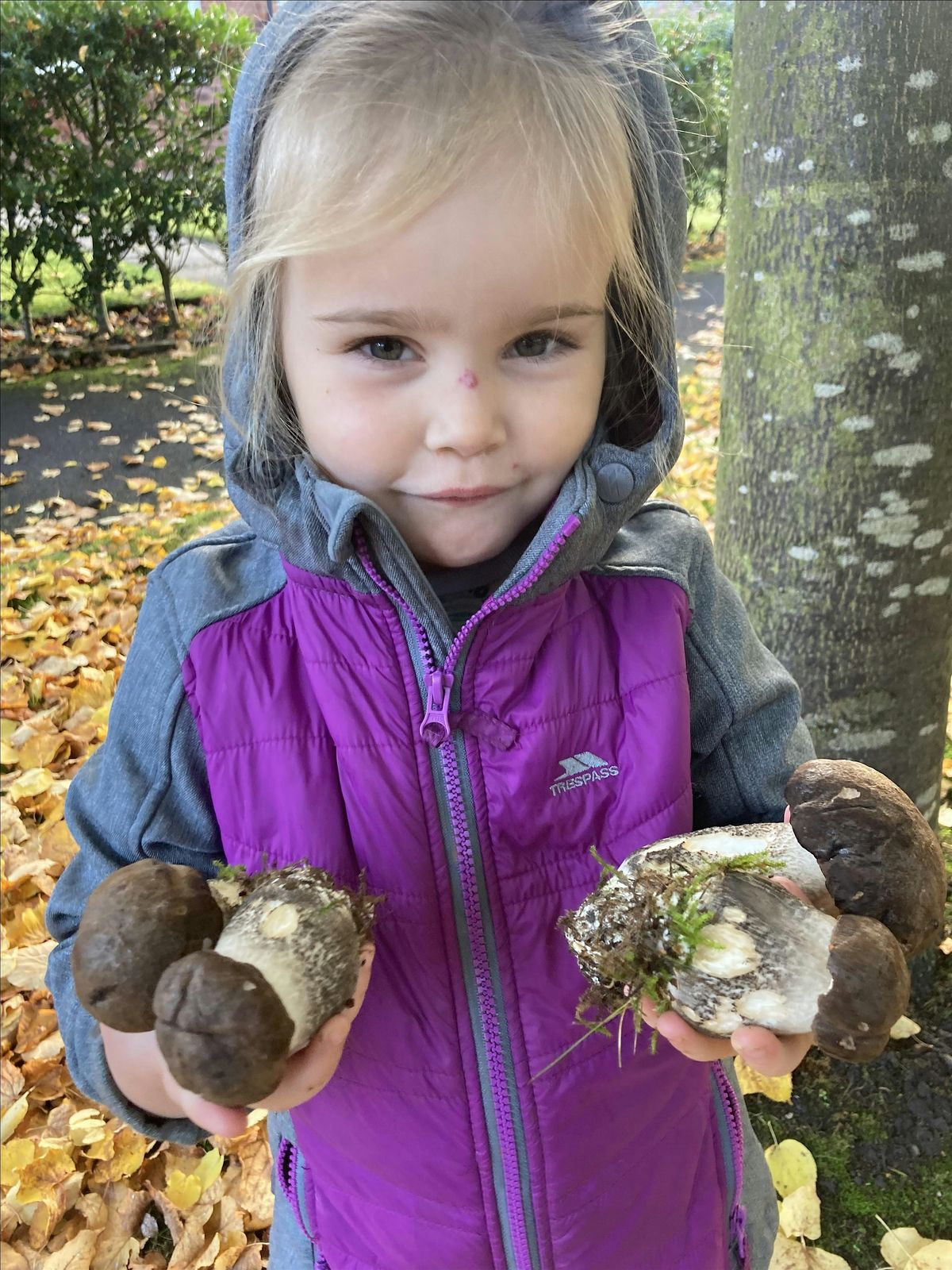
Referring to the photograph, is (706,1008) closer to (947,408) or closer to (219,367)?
(219,367)

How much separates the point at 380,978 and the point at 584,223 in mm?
1097

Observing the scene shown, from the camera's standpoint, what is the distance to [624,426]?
156 cm

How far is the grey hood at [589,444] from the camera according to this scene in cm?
125

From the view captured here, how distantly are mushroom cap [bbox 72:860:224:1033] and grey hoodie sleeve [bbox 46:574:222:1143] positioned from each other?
0.85 ft

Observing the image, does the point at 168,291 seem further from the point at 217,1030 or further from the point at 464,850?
the point at 217,1030

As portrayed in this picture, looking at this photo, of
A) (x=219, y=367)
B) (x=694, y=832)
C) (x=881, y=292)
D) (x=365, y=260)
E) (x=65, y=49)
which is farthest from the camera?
(x=65, y=49)

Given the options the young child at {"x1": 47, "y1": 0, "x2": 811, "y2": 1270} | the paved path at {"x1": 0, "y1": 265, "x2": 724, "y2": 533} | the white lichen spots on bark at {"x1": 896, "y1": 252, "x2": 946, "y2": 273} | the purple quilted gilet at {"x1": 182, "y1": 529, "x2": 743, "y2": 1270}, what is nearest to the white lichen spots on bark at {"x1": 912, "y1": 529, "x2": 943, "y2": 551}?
the white lichen spots on bark at {"x1": 896, "y1": 252, "x2": 946, "y2": 273}

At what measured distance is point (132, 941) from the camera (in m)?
1.05

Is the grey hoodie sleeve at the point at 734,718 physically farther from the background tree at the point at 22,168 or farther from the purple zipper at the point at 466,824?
the background tree at the point at 22,168

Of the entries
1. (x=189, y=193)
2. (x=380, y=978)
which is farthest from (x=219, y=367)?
(x=189, y=193)

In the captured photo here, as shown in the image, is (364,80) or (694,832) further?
(694,832)

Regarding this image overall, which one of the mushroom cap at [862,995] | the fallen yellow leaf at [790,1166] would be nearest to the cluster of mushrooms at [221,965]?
the mushroom cap at [862,995]

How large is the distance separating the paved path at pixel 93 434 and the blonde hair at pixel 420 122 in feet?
14.4

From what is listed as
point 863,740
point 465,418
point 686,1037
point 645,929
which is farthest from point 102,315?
point 686,1037
